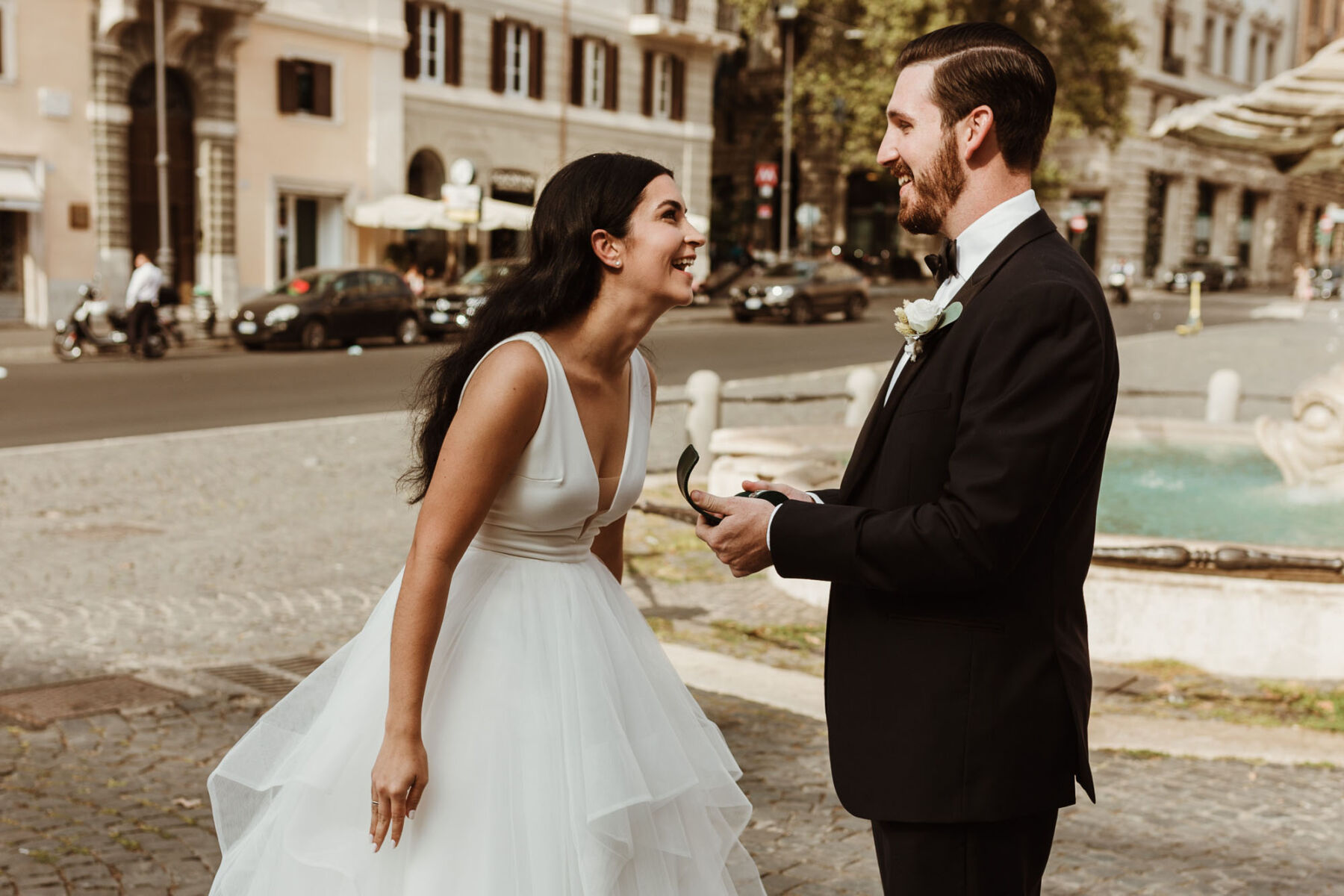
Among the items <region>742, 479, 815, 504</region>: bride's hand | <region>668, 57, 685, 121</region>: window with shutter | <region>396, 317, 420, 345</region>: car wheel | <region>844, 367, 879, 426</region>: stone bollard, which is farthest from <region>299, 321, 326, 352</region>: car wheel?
<region>742, 479, 815, 504</region>: bride's hand

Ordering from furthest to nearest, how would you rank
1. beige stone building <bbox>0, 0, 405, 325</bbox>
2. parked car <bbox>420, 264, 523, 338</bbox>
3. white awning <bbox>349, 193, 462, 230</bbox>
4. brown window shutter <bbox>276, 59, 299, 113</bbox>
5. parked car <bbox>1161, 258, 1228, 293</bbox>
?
parked car <bbox>1161, 258, 1228, 293</bbox>, white awning <bbox>349, 193, 462, 230</bbox>, brown window shutter <bbox>276, 59, 299, 113</bbox>, beige stone building <bbox>0, 0, 405, 325</bbox>, parked car <bbox>420, 264, 523, 338</bbox>

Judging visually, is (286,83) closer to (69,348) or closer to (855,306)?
(69,348)

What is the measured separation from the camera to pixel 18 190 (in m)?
26.6

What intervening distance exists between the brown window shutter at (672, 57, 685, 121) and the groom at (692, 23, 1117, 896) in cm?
4155

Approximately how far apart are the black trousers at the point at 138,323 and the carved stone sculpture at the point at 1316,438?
17281 mm

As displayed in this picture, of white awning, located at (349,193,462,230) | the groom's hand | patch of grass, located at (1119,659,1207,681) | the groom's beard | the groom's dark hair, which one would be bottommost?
patch of grass, located at (1119,659,1207,681)

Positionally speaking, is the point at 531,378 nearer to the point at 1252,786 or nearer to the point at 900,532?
the point at 900,532

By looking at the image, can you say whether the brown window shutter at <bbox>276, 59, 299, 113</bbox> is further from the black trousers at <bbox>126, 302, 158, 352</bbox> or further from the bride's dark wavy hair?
the bride's dark wavy hair

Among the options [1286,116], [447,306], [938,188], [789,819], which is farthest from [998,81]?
[447,306]

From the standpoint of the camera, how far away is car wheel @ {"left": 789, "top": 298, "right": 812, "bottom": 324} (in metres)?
31.7

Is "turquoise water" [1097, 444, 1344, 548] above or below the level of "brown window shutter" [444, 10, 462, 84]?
below

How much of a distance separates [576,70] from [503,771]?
3827 cm

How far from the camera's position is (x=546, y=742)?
2.58 metres

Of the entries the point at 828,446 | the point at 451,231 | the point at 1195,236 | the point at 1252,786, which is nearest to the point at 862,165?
the point at 451,231
